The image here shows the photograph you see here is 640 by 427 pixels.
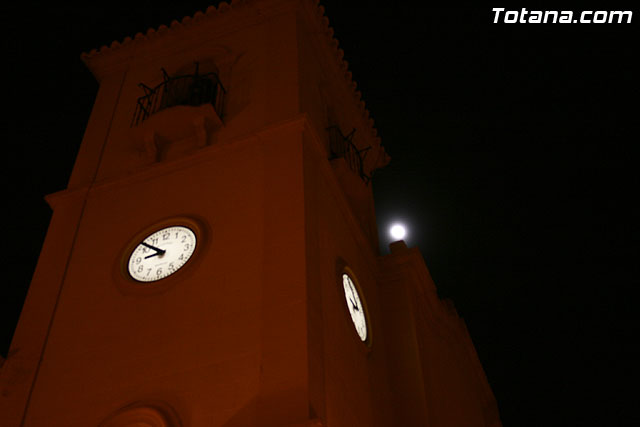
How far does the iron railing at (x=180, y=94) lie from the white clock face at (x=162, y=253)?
316 centimetres

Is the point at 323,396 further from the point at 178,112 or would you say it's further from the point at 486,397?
the point at 486,397

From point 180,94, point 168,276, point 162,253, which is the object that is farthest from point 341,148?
point 168,276

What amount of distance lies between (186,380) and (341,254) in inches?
162

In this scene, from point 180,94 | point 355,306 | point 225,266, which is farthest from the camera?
point 180,94

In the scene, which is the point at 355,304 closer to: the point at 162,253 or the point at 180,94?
the point at 162,253

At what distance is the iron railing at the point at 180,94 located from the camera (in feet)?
46.4

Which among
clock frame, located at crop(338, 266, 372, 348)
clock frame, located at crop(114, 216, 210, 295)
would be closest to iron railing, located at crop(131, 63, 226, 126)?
clock frame, located at crop(114, 216, 210, 295)

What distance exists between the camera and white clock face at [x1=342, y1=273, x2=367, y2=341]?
12234 mm

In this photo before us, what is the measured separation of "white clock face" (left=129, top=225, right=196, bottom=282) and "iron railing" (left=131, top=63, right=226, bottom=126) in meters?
3.16

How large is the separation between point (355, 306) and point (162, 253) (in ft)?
11.4

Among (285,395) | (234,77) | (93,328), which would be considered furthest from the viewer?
(234,77)

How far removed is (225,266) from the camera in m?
10.6

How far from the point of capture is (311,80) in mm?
14992

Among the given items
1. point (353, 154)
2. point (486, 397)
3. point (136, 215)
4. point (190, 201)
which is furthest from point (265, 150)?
point (486, 397)
